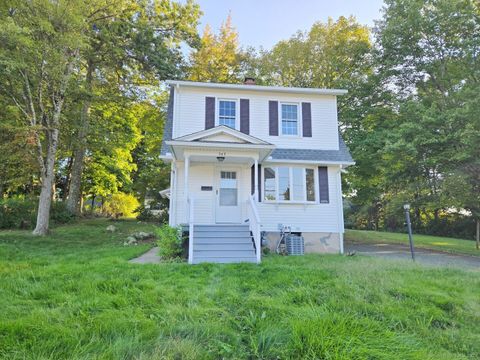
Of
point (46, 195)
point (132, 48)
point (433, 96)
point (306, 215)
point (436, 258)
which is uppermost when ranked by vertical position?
point (132, 48)

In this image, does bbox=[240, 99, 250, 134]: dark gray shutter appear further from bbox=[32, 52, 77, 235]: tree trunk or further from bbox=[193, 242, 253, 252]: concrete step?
bbox=[32, 52, 77, 235]: tree trunk

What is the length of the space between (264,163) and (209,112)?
2.73 meters

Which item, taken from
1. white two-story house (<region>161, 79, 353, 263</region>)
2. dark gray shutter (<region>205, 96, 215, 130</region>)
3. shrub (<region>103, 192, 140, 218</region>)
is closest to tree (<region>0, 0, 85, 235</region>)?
white two-story house (<region>161, 79, 353, 263</region>)

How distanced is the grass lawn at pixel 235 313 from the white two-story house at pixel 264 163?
3999 mm

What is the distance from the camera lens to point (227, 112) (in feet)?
35.1

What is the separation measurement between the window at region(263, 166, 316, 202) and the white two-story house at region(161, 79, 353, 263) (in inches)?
1.4

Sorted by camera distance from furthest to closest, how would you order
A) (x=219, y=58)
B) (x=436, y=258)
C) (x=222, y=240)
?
1. (x=219, y=58)
2. (x=436, y=258)
3. (x=222, y=240)

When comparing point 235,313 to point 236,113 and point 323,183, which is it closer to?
point 323,183

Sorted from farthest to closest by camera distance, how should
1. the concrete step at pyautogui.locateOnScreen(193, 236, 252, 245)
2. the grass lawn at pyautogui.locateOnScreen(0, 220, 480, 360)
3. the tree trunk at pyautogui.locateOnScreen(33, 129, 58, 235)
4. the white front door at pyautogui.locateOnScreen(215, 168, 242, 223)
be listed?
the tree trunk at pyautogui.locateOnScreen(33, 129, 58, 235) → the white front door at pyautogui.locateOnScreen(215, 168, 242, 223) → the concrete step at pyautogui.locateOnScreen(193, 236, 252, 245) → the grass lawn at pyautogui.locateOnScreen(0, 220, 480, 360)

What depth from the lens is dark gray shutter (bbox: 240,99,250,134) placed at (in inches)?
418

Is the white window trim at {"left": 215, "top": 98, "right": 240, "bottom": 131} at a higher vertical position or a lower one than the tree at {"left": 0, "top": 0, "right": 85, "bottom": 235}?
lower

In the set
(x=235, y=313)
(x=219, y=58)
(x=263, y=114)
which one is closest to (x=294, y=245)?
(x=263, y=114)

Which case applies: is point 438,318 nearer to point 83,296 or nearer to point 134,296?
point 134,296

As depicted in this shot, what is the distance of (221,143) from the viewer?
866cm
